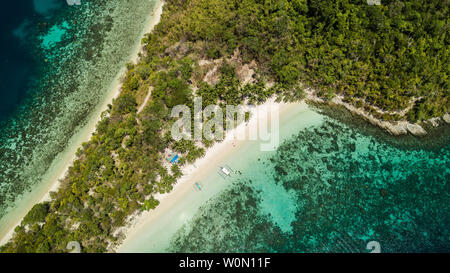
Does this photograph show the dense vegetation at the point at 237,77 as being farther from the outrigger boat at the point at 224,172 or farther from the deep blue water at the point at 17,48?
the deep blue water at the point at 17,48

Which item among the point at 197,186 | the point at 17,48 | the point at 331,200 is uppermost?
the point at 17,48

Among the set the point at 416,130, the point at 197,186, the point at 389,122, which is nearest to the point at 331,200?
the point at 389,122

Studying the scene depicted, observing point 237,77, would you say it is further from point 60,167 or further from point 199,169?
point 60,167

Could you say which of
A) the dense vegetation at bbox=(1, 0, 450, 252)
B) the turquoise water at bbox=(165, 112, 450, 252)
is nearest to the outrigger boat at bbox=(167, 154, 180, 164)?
the dense vegetation at bbox=(1, 0, 450, 252)

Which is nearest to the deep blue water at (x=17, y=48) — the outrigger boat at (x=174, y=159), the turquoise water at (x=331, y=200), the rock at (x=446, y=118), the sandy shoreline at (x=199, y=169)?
the outrigger boat at (x=174, y=159)

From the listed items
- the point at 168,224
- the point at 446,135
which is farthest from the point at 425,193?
the point at 168,224
